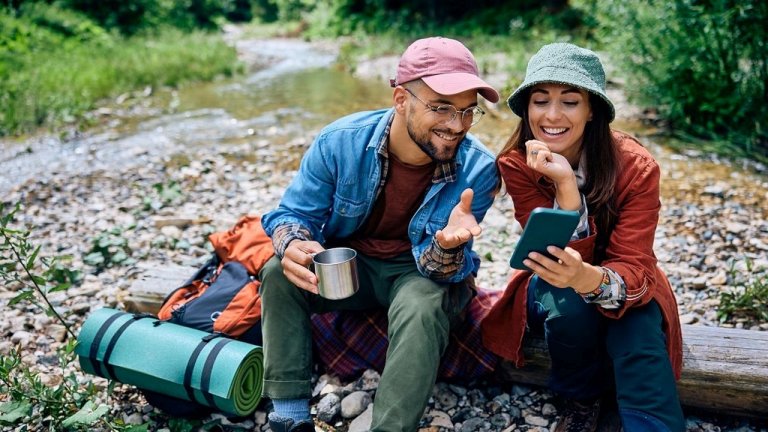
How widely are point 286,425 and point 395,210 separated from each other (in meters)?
1.15

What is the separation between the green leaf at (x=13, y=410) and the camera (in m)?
2.61

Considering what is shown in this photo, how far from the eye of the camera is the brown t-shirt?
3.08m

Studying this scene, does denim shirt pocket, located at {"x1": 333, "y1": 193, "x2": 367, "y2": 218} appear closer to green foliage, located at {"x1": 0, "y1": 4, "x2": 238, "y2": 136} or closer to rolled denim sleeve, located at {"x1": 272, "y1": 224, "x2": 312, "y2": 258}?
rolled denim sleeve, located at {"x1": 272, "y1": 224, "x2": 312, "y2": 258}

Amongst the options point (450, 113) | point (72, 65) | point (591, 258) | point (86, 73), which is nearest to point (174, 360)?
point (450, 113)

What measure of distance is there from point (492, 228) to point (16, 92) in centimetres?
796

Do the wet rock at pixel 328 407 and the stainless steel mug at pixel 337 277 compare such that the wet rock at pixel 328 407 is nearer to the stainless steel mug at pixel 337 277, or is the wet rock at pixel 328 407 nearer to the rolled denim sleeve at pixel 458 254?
the stainless steel mug at pixel 337 277

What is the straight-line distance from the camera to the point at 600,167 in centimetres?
264

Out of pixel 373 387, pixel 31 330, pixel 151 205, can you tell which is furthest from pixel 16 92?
pixel 373 387

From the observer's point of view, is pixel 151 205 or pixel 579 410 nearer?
pixel 579 410

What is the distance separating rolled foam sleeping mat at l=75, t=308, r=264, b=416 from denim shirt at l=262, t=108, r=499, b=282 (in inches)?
25.0

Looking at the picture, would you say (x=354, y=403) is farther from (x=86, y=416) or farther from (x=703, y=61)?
(x=703, y=61)

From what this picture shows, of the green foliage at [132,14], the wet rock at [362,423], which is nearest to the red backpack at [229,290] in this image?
the wet rock at [362,423]

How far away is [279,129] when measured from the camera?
9305mm

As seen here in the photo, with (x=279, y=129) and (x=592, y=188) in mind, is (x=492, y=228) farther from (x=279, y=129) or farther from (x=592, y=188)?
(x=279, y=129)
